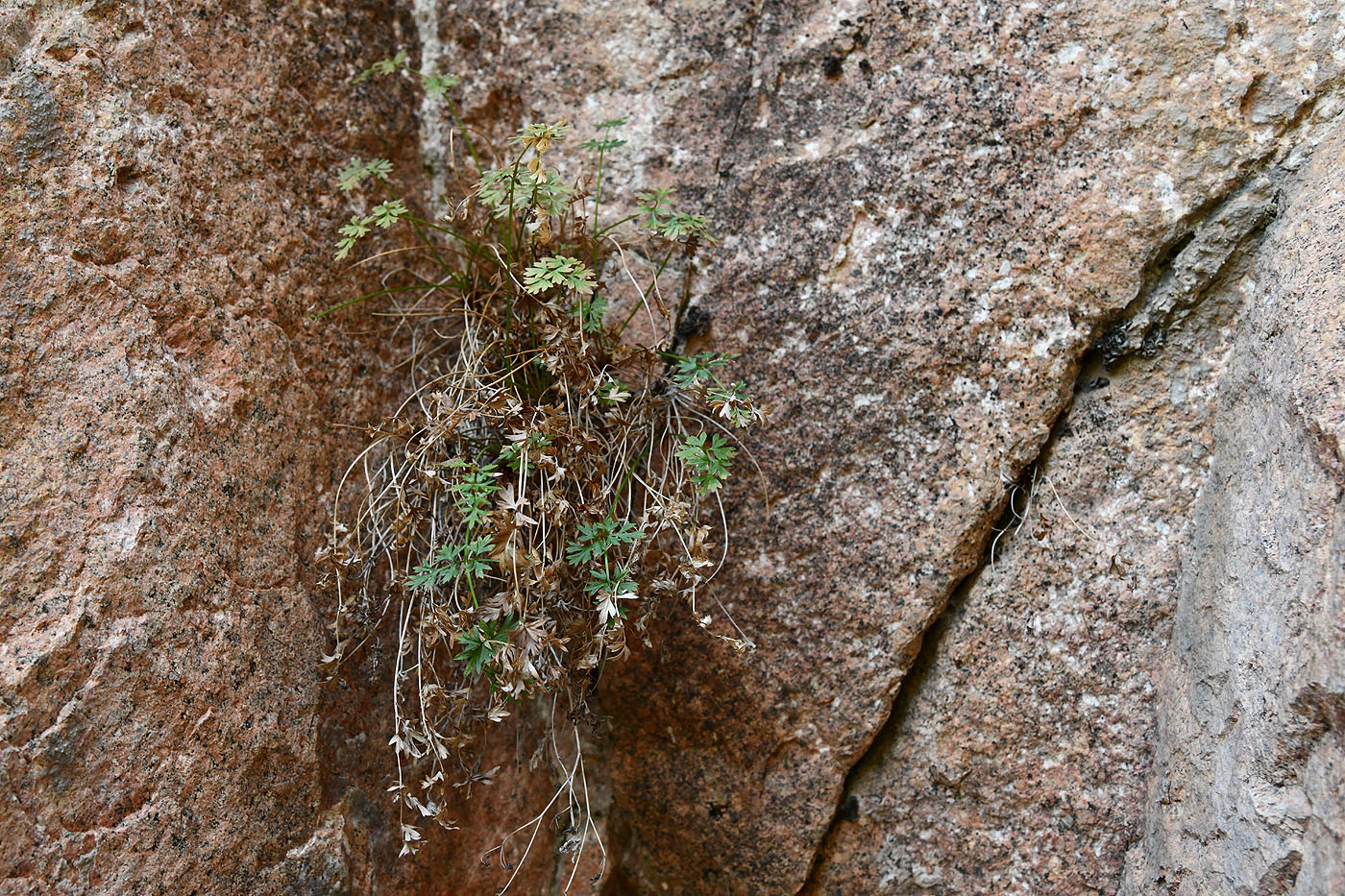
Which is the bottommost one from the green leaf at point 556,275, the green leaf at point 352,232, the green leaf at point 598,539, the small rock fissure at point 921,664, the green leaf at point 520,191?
the small rock fissure at point 921,664

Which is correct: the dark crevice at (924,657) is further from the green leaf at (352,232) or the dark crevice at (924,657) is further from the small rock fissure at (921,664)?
the green leaf at (352,232)

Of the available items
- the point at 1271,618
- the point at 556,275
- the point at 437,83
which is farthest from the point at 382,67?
the point at 1271,618

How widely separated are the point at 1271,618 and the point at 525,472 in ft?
4.23

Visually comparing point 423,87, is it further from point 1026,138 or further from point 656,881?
point 656,881

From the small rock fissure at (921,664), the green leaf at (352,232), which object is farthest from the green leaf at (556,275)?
the small rock fissure at (921,664)

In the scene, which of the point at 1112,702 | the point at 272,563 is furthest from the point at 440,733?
the point at 1112,702

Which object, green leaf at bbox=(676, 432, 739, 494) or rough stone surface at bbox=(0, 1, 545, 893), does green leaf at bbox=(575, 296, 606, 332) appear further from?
rough stone surface at bbox=(0, 1, 545, 893)

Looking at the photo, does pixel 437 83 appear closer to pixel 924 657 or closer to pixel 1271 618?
pixel 924 657

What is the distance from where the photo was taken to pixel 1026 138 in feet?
5.96

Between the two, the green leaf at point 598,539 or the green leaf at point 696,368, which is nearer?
the green leaf at point 598,539

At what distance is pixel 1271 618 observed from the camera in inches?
59.2

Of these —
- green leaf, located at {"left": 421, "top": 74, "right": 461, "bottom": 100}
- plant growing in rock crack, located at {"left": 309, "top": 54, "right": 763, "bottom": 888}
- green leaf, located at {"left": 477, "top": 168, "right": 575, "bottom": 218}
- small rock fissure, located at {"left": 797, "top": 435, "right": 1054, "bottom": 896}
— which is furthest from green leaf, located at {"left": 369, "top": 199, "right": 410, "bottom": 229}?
small rock fissure, located at {"left": 797, "top": 435, "right": 1054, "bottom": 896}

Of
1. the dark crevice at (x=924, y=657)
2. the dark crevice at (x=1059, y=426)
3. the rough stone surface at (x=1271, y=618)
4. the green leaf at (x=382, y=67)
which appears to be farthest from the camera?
the green leaf at (x=382, y=67)

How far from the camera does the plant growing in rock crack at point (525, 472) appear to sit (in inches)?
64.7
